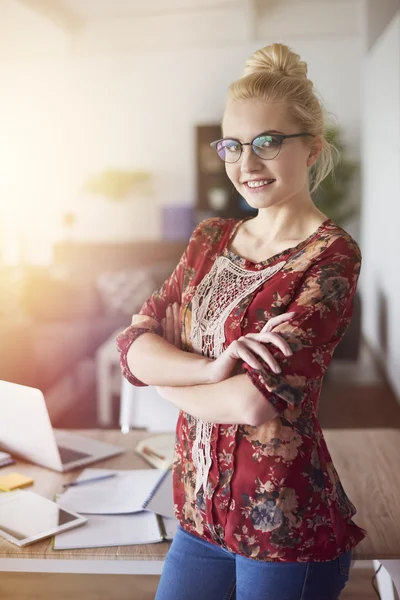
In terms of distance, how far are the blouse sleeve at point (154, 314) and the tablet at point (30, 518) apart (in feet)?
1.01

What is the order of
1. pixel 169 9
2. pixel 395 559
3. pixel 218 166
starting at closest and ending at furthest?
pixel 395 559 < pixel 169 9 < pixel 218 166

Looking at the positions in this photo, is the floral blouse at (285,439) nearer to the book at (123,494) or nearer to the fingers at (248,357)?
the fingers at (248,357)

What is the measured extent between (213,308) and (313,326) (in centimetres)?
21

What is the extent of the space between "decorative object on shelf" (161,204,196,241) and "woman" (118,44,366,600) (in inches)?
241

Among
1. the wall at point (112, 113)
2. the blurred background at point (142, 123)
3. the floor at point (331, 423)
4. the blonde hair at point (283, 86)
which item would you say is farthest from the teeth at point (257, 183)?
the wall at point (112, 113)

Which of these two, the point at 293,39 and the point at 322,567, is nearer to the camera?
the point at 322,567

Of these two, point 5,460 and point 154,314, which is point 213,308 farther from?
point 5,460

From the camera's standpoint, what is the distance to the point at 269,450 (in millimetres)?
1017

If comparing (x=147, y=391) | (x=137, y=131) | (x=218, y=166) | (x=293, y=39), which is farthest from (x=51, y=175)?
(x=147, y=391)

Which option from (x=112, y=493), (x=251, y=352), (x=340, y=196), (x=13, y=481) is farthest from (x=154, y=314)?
(x=340, y=196)

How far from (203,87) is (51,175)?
198 cm

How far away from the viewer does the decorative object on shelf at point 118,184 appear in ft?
24.3

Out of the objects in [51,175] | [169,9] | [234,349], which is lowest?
[234,349]

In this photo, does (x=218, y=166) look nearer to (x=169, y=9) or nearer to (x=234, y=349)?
(x=169, y=9)
